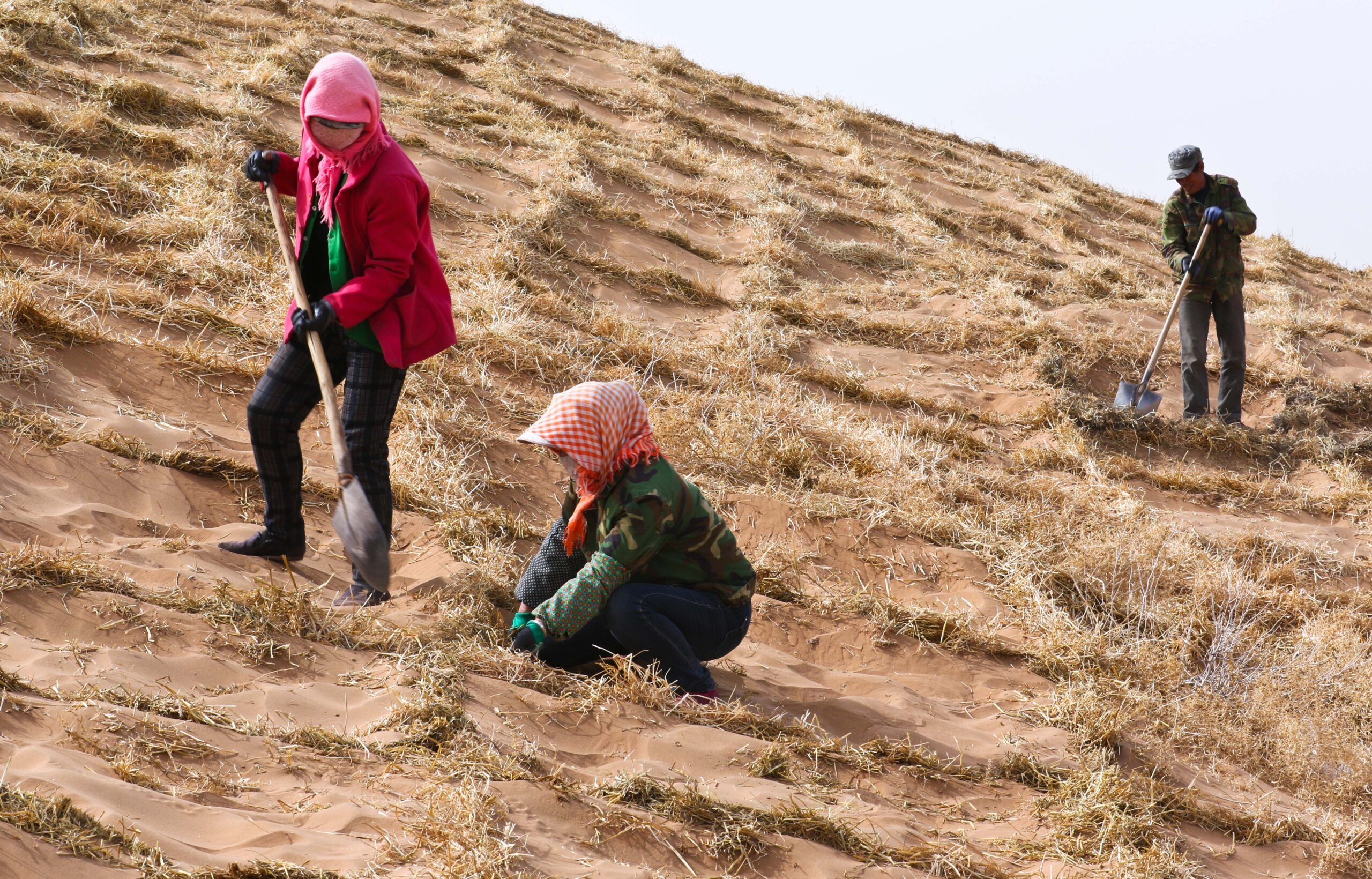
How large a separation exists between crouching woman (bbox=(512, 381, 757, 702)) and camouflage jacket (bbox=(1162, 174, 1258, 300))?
17.6 ft

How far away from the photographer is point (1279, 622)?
5.21 m

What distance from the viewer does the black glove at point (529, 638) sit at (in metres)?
3.56

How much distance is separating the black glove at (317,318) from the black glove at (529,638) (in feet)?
3.76

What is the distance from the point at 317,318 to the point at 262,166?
769 mm

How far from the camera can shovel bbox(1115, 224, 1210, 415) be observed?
7.46 m

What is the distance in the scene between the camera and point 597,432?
11.0ft

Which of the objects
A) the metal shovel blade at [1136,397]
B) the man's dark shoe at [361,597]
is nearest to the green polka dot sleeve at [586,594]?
the man's dark shoe at [361,597]

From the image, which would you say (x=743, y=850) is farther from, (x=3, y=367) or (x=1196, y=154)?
(x=1196, y=154)

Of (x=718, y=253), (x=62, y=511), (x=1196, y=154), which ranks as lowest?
(x=62, y=511)

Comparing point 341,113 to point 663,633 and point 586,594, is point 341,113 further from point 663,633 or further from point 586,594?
point 663,633

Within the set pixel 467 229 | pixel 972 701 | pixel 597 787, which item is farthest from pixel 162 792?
pixel 467 229

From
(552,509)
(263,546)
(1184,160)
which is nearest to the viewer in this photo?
(263,546)

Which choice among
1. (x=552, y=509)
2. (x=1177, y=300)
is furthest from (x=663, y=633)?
(x=1177, y=300)

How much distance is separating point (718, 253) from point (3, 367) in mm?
5434
